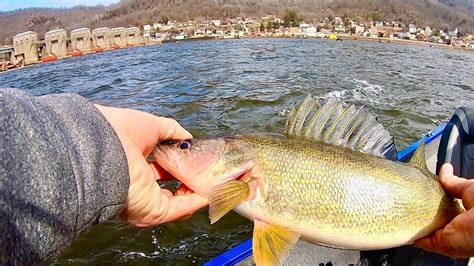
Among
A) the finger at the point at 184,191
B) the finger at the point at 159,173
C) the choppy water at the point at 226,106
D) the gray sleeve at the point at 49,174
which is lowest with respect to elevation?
the choppy water at the point at 226,106

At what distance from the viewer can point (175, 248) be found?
5.42m

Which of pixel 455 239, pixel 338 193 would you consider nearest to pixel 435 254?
pixel 455 239

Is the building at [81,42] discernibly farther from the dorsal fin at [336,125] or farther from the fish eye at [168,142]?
the dorsal fin at [336,125]

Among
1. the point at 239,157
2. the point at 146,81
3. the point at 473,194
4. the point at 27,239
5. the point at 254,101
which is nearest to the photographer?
the point at 27,239

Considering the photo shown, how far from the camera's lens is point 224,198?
220 cm

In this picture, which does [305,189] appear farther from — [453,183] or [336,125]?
[453,183]

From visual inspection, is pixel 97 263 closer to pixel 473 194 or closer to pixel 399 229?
pixel 399 229

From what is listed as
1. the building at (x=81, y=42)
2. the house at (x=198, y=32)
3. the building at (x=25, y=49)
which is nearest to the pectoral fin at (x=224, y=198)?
the building at (x=25, y=49)

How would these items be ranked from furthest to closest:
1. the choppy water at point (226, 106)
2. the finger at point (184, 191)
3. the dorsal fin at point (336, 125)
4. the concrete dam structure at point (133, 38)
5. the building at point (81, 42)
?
the concrete dam structure at point (133, 38) < the building at point (81, 42) < the choppy water at point (226, 106) < the dorsal fin at point (336, 125) < the finger at point (184, 191)

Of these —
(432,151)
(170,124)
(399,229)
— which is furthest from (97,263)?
(432,151)

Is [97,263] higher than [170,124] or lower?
lower

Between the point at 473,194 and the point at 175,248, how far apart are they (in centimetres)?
425

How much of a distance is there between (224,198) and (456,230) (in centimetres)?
145

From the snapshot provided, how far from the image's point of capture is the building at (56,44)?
235 feet
